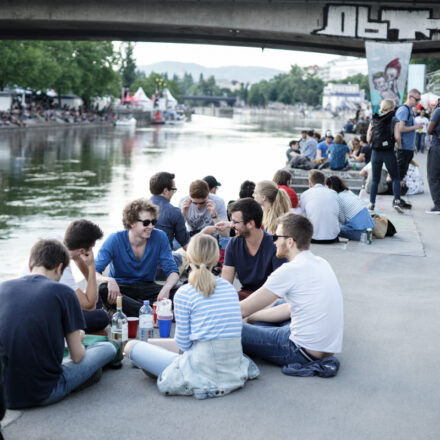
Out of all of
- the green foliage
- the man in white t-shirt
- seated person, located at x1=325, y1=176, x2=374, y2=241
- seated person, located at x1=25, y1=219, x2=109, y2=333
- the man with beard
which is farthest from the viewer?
the green foliage

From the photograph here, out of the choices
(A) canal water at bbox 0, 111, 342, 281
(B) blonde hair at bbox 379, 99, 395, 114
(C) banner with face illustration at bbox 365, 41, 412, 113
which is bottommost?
(A) canal water at bbox 0, 111, 342, 281

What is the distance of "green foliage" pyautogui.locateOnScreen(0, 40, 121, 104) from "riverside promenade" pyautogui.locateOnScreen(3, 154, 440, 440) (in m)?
56.8

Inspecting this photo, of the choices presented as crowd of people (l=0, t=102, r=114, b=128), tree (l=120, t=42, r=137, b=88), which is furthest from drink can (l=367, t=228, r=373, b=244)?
tree (l=120, t=42, r=137, b=88)

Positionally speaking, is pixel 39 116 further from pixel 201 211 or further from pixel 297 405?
pixel 297 405

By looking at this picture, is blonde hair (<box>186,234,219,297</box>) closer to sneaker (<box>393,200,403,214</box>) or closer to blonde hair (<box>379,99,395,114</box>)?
blonde hair (<box>379,99,395,114</box>)

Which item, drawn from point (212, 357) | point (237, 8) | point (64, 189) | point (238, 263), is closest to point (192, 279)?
point (212, 357)

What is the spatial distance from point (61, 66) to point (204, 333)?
76.0 metres

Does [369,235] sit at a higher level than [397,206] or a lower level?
lower

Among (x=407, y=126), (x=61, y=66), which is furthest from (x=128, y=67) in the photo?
(x=407, y=126)

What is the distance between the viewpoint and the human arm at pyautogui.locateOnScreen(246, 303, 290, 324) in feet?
16.5

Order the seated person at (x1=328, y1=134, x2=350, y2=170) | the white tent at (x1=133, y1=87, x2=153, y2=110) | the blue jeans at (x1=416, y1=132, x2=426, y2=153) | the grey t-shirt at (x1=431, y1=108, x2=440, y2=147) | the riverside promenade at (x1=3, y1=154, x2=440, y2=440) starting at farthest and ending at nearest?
the white tent at (x1=133, y1=87, x2=153, y2=110)
the blue jeans at (x1=416, y1=132, x2=426, y2=153)
the seated person at (x1=328, y1=134, x2=350, y2=170)
the grey t-shirt at (x1=431, y1=108, x2=440, y2=147)
the riverside promenade at (x1=3, y1=154, x2=440, y2=440)

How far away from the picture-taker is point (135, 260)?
19.7 feet

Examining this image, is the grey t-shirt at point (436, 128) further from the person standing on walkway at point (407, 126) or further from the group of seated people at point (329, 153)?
the group of seated people at point (329, 153)

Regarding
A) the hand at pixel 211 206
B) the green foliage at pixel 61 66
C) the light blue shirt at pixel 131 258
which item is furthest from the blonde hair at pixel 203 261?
the green foliage at pixel 61 66
